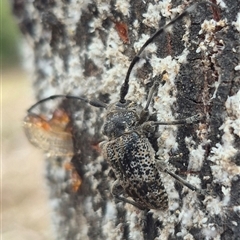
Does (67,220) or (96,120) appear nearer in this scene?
(96,120)

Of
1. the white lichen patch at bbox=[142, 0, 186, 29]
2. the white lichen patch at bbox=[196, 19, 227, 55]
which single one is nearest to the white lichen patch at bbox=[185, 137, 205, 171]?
the white lichen patch at bbox=[196, 19, 227, 55]

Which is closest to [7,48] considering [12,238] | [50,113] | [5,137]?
[5,137]

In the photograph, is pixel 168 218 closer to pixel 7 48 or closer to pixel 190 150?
pixel 190 150

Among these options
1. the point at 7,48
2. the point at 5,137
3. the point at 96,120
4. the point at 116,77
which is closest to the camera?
A: the point at 116,77

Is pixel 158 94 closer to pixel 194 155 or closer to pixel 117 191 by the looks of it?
pixel 194 155

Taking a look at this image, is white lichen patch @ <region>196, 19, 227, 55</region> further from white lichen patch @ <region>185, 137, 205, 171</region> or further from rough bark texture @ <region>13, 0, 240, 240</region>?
white lichen patch @ <region>185, 137, 205, 171</region>

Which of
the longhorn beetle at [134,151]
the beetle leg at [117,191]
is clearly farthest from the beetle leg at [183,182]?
the beetle leg at [117,191]
